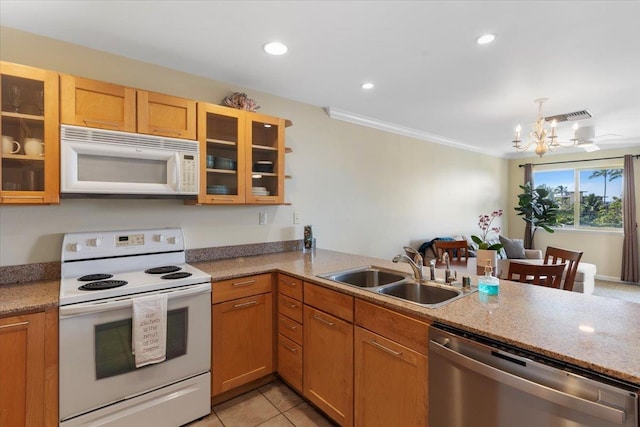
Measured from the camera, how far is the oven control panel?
2.00 m

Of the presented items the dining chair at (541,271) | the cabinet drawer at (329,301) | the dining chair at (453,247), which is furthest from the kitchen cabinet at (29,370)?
the dining chair at (453,247)

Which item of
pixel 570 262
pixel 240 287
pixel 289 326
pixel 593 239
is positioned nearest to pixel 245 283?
pixel 240 287

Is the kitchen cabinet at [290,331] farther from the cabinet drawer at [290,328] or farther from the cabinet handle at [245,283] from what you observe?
the cabinet handle at [245,283]

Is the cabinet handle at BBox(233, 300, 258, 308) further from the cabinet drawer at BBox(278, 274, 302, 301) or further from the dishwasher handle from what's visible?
the dishwasher handle

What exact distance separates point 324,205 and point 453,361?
2.34 metres

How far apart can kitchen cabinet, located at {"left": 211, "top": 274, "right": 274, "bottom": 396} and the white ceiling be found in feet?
5.37

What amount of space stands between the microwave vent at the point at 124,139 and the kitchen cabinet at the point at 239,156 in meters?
0.15

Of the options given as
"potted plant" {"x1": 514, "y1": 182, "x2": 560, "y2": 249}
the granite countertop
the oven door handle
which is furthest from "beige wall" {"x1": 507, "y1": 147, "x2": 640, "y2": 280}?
the oven door handle

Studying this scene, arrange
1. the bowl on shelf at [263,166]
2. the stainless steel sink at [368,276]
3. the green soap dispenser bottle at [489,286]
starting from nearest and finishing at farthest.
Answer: the green soap dispenser bottle at [489,286], the stainless steel sink at [368,276], the bowl on shelf at [263,166]

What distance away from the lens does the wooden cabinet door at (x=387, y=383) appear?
1.39m

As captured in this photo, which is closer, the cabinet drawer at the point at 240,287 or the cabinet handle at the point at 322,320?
the cabinet handle at the point at 322,320

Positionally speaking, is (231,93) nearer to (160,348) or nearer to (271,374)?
(160,348)

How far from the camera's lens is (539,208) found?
19.5ft

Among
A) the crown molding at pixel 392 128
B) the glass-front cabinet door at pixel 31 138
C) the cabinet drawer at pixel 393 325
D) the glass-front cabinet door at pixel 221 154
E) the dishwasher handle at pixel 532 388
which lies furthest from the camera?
the crown molding at pixel 392 128
